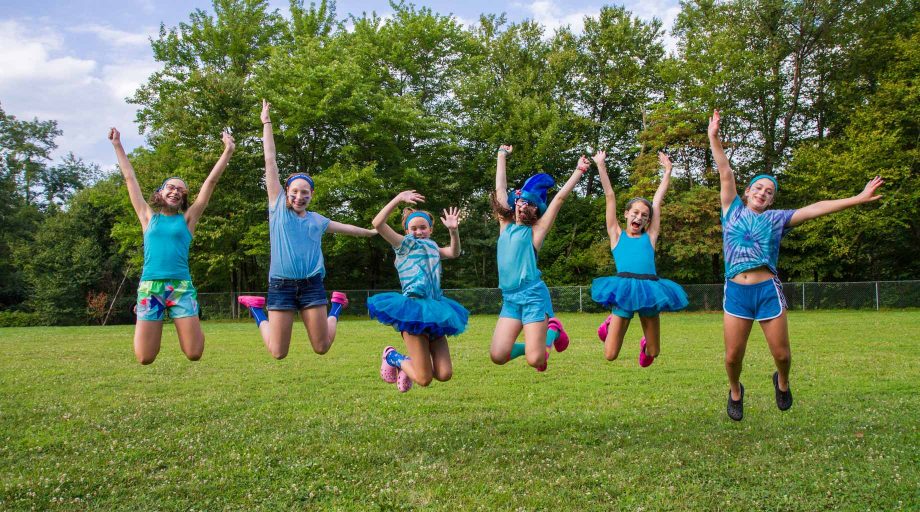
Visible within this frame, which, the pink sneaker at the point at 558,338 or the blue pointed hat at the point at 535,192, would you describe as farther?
the pink sneaker at the point at 558,338

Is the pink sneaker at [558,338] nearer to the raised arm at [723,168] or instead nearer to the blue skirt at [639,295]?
the blue skirt at [639,295]

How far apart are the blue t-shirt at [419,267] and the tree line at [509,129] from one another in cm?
2308

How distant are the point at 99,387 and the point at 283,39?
30966 millimetres

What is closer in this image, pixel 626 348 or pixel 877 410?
pixel 877 410

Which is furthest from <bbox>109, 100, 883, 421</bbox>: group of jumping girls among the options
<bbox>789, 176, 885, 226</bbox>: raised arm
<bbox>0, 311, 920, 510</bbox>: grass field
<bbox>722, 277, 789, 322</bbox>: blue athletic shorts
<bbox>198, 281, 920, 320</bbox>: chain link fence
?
<bbox>198, 281, 920, 320</bbox>: chain link fence

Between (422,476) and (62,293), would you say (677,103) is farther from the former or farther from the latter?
(62,293)

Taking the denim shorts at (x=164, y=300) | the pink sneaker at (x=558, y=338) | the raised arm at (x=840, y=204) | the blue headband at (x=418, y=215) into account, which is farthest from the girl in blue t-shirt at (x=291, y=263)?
the raised arm at (x=840, y=204)

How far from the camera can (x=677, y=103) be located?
35.4 m

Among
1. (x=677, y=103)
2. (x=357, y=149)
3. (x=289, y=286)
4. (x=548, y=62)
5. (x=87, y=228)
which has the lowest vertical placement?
(x=289, y=286)

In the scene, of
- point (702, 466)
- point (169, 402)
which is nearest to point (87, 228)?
Answer: point (169, 402)

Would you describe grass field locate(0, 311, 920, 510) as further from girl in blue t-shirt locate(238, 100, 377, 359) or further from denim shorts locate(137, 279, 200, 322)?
denim shorts locate(137, 279, 200, 322)

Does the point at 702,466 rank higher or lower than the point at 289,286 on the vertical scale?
lower

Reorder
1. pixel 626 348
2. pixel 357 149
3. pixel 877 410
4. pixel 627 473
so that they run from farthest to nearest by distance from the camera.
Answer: pixel 357 149 < pixel 626 348 < pixel 877 410 < pixel 627 473

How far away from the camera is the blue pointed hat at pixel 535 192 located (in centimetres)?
684
